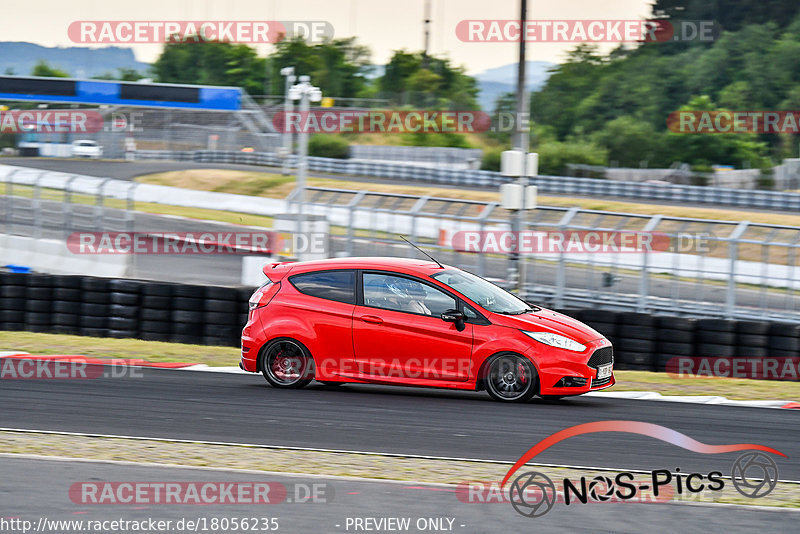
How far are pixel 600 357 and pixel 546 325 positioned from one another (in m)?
0.64

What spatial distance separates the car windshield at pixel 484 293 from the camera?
9992mm

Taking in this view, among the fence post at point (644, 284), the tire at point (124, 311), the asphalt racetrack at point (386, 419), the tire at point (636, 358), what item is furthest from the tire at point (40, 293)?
the fence post at point (644, 284)

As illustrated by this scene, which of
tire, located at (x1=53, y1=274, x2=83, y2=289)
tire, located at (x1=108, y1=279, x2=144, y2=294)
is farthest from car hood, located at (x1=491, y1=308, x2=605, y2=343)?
tire, located at (x1=53, y1=274, x2=83, y2=289)

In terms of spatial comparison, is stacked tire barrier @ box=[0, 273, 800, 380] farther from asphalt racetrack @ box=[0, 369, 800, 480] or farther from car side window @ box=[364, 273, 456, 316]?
car side window @ box=[364, 273, 456, 316]

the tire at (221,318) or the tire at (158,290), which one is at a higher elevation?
the tire at (158,290)

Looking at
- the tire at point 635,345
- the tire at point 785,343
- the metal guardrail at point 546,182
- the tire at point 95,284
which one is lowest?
the tire at point 635,345

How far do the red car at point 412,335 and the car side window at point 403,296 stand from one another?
0.01m

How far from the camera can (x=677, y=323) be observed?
12.8 m

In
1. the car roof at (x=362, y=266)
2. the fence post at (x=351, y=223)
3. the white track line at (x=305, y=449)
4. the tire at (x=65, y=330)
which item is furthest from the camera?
the fence post at (x=351, y=223)

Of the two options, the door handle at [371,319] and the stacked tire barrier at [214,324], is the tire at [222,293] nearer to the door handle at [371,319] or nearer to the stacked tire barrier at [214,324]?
the stacked tire barrier at [214,324]

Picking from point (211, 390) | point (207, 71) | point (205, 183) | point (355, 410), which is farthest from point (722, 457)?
point (207, 71)

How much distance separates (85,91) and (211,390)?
4290 centimetres

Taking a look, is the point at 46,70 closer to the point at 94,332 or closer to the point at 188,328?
the point at 94,332

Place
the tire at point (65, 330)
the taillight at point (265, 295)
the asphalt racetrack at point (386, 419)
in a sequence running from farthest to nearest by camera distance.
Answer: the tire at point (65, 330) < the taillight at point (265, 295) < the asphalt racetrack at point (386, 419)
